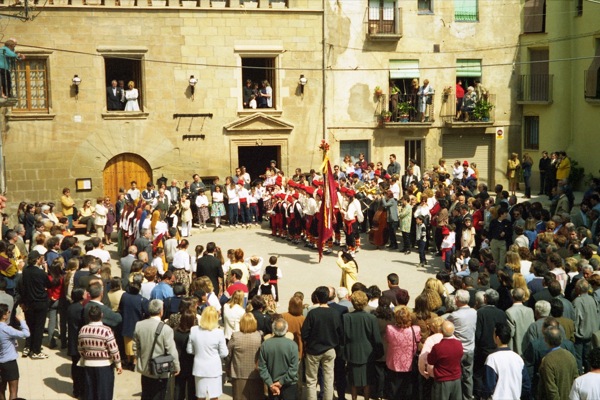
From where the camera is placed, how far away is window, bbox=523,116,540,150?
107ft

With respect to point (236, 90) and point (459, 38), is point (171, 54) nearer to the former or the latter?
point (236, 90)

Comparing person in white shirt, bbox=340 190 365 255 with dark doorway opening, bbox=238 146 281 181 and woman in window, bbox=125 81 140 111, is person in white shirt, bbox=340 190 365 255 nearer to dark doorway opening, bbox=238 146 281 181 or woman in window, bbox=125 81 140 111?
dark doorway opening, bbox=238 146 281 181

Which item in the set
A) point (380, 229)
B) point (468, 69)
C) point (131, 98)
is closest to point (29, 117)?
point (131, 98)

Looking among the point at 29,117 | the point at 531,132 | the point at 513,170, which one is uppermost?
the point at 29,117

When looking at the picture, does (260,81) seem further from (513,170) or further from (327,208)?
(327,208)

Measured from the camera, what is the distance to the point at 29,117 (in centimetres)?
2802

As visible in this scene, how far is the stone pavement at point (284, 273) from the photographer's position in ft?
46.6

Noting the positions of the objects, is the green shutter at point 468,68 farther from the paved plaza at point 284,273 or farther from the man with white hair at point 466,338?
the man with white hair at point 466,338

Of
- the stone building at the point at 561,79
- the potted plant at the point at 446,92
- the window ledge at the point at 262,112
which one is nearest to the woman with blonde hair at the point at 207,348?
the window ledge at the point at 262,112

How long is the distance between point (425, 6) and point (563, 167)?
7.95 m

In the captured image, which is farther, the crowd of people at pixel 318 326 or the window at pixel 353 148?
the window at pixel 353 148

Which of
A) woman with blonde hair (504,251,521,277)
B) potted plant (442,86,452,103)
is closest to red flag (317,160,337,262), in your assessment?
woman with blonde hair (504,251,521,277)

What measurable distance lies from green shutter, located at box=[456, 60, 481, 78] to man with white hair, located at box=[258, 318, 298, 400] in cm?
2240

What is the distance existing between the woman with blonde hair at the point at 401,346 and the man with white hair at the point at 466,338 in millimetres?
582
